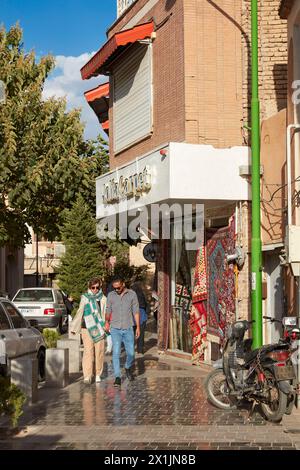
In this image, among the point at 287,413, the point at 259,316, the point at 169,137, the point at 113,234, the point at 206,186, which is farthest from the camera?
the point at 113,234

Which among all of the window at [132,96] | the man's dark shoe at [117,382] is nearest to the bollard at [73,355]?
the man's dark shoe at [117,382]

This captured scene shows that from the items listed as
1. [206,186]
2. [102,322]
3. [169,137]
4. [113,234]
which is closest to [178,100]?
[169,137]

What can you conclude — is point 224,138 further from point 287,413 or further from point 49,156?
point 49,156

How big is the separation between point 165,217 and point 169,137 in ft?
7.95

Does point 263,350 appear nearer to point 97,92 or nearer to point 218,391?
point 218,391

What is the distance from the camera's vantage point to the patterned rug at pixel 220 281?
14664mm

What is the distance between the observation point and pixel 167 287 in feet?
61.5

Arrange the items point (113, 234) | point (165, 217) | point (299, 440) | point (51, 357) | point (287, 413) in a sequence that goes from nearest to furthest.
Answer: point (299, 440) < point (287, 413) < point (51, 357) < point (165, 217) < point (113, 234)

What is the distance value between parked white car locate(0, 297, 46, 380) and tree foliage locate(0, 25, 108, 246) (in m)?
8.33

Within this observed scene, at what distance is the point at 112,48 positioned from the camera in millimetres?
17297

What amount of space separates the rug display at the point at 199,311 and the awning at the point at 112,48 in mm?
4592

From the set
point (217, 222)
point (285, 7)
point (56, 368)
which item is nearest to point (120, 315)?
point (56, 368)

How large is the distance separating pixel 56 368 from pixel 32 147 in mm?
10135

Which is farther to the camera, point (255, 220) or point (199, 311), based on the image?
point (199, 311)
